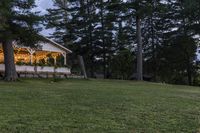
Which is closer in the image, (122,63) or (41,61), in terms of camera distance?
(41,61)

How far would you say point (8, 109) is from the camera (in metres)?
12.8

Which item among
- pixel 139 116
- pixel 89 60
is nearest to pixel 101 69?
pixel 89 60

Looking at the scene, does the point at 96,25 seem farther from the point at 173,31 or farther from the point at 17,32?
the point at 17,32

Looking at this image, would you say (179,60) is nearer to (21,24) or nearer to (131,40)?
(131,40)

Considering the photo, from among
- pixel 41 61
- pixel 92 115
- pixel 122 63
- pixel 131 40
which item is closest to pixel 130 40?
pixel 131 40

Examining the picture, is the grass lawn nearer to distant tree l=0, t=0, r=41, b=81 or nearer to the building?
distant tree l=0, t=0, r=41, b=81

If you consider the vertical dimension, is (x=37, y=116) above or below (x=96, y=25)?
→ below

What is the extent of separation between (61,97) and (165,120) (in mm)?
5487

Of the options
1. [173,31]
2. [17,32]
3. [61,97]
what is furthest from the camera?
[173,31]

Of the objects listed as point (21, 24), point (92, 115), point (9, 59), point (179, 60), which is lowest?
point (92, 115)

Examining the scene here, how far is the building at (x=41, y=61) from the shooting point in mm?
38109

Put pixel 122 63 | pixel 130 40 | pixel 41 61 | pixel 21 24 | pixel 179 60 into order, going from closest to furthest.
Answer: pixel 21 24, pixel 41 61, pixel 122 63, pixel 179 60, pixel 130 40

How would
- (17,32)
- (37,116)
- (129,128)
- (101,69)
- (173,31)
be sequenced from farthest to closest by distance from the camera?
(101,69) < (173,31) < (17,32) < (37,116) < (129,128)

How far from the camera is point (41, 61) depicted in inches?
1710
